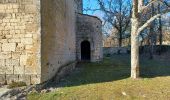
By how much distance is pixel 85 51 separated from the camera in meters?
26.0

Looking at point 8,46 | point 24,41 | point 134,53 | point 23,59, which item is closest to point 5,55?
point 8,46

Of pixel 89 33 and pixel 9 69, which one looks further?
pixel 89 33

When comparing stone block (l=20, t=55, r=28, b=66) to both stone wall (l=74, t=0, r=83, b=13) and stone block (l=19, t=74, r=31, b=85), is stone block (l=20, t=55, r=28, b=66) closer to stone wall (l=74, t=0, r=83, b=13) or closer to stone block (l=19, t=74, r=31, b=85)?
stone block (l=19, t=74, r=31, b=85)

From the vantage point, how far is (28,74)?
11.6 metres

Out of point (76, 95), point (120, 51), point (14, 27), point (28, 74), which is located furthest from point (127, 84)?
point (120, 51)

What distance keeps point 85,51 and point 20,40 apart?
14.5 m

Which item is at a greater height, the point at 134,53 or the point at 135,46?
the point at 135,46

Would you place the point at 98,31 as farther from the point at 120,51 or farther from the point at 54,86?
the point at 120,51

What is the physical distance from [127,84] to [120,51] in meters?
30.1

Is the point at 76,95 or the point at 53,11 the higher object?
the point at 53,11

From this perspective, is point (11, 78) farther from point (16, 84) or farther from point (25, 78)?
point (25, 78)

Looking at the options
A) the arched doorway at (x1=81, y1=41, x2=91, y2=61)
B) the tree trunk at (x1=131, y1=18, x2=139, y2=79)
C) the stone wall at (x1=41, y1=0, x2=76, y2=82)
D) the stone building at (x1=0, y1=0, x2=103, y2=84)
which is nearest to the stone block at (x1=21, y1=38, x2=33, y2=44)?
the stone building at (x1=0, y1=0, x2=103, y2=84)

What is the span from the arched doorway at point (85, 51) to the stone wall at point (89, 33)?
0.58 meters

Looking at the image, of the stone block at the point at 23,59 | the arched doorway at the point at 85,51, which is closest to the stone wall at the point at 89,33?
the arched doorway at the point at 85,51
